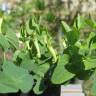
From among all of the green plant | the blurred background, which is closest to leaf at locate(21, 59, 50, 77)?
the green plant

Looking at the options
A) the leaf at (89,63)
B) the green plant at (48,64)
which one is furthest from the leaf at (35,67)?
the leaf at (89,63)

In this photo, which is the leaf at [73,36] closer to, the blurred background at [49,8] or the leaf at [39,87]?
the leaf at [39,87]

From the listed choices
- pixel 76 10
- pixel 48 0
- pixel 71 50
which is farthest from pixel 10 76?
pixel 48 0

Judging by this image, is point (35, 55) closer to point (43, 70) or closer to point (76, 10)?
point (43, 70)

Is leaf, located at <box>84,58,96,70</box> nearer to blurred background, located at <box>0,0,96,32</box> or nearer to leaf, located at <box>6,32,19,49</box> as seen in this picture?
leaf, located at <box>6,32,19,49</box>

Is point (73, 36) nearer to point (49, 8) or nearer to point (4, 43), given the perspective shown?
point (4, 43)
